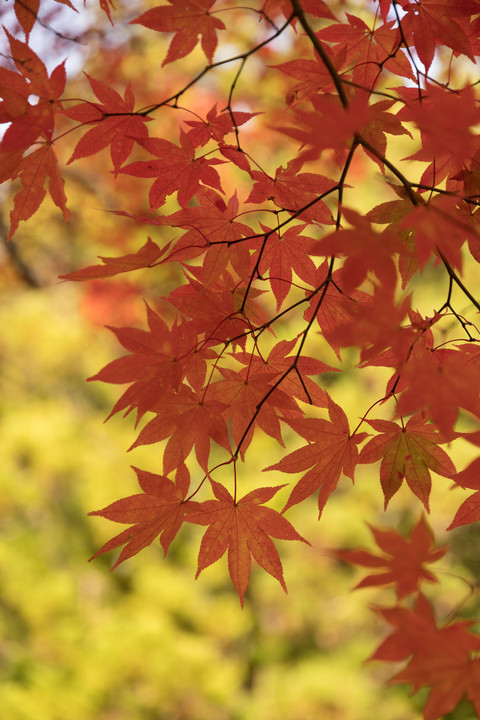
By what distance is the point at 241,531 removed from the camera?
666 millimetres

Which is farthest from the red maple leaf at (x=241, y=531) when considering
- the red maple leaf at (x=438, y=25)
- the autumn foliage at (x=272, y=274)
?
the red maple leaf at (x=438, y=25)

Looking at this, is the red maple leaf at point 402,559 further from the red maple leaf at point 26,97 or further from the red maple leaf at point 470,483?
the red maple leaf at point 26,97

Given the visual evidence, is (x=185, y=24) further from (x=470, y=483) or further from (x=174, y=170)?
(x=470, y=483)

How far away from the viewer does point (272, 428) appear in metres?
0.69

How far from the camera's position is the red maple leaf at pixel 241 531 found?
0.65 m

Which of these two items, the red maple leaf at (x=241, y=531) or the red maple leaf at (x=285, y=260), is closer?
the red maple leaf at (x=241, y=531)

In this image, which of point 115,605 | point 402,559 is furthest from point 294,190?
point 115,605

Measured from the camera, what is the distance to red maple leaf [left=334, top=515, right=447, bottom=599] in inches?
17.4

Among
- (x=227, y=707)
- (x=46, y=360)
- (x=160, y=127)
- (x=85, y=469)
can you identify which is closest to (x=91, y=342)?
(x=46, y=360)

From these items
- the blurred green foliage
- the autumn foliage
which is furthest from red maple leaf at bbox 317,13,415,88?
the blurred green foliage

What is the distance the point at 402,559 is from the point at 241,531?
26cm

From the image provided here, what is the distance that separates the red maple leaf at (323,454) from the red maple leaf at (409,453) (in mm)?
26

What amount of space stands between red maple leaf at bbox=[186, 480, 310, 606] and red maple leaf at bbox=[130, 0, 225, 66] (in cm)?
50

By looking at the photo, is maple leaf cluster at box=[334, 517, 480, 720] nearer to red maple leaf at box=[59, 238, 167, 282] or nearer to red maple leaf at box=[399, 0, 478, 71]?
red maple leaf at box=[59, 238, 167, 282]
